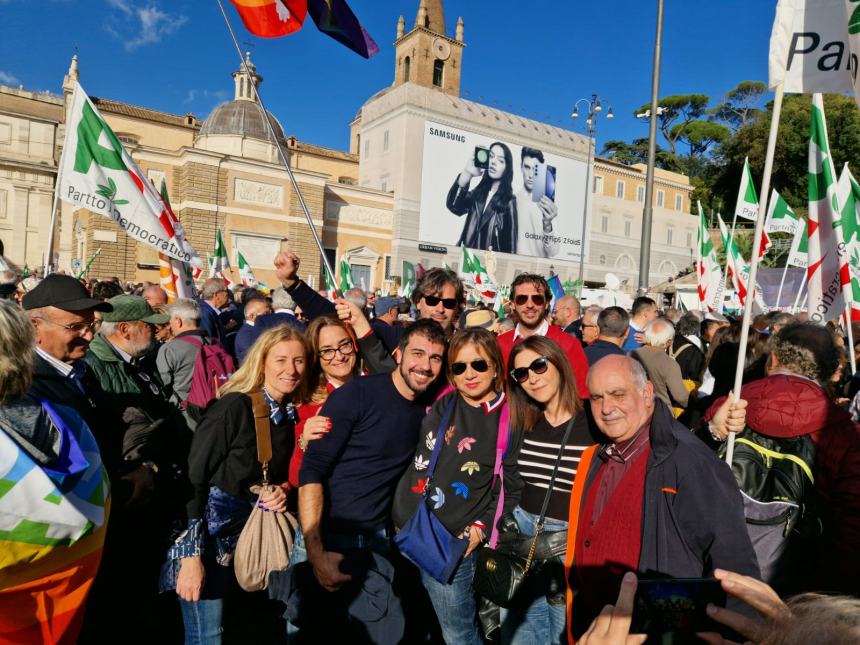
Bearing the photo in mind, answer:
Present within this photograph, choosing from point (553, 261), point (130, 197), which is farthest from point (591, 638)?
point (553, 261)

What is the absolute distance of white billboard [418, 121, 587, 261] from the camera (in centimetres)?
4122

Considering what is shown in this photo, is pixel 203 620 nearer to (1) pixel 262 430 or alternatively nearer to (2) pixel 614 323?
(1) pixel 262 430

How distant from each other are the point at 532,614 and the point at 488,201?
4213cm

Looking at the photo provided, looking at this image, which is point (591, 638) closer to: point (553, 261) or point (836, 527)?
point (836, 527)

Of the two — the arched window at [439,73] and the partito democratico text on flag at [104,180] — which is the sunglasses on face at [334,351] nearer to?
the partito democratico text on flag at [104,180]

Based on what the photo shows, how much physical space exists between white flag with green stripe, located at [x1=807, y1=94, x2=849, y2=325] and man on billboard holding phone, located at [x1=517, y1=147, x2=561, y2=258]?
1623 inches

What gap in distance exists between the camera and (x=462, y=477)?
101 inches

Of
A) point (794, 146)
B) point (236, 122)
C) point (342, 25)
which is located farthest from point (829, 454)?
point (794, 146)

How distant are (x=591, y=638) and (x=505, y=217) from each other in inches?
1735

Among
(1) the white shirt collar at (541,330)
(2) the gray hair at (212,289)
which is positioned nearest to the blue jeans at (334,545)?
(1) the white shirt collar at (541,330)

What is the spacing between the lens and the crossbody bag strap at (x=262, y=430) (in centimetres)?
262

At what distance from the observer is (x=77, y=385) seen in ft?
7.84

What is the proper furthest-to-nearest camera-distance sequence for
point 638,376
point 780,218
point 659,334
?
point 780,218 < point 659,334 < point 638,376

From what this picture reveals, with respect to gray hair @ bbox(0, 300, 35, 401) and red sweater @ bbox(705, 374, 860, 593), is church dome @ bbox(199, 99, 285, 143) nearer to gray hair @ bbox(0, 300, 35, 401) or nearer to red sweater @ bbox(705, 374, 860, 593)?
gray hair @ bbox(0, 300, 35, 401)
